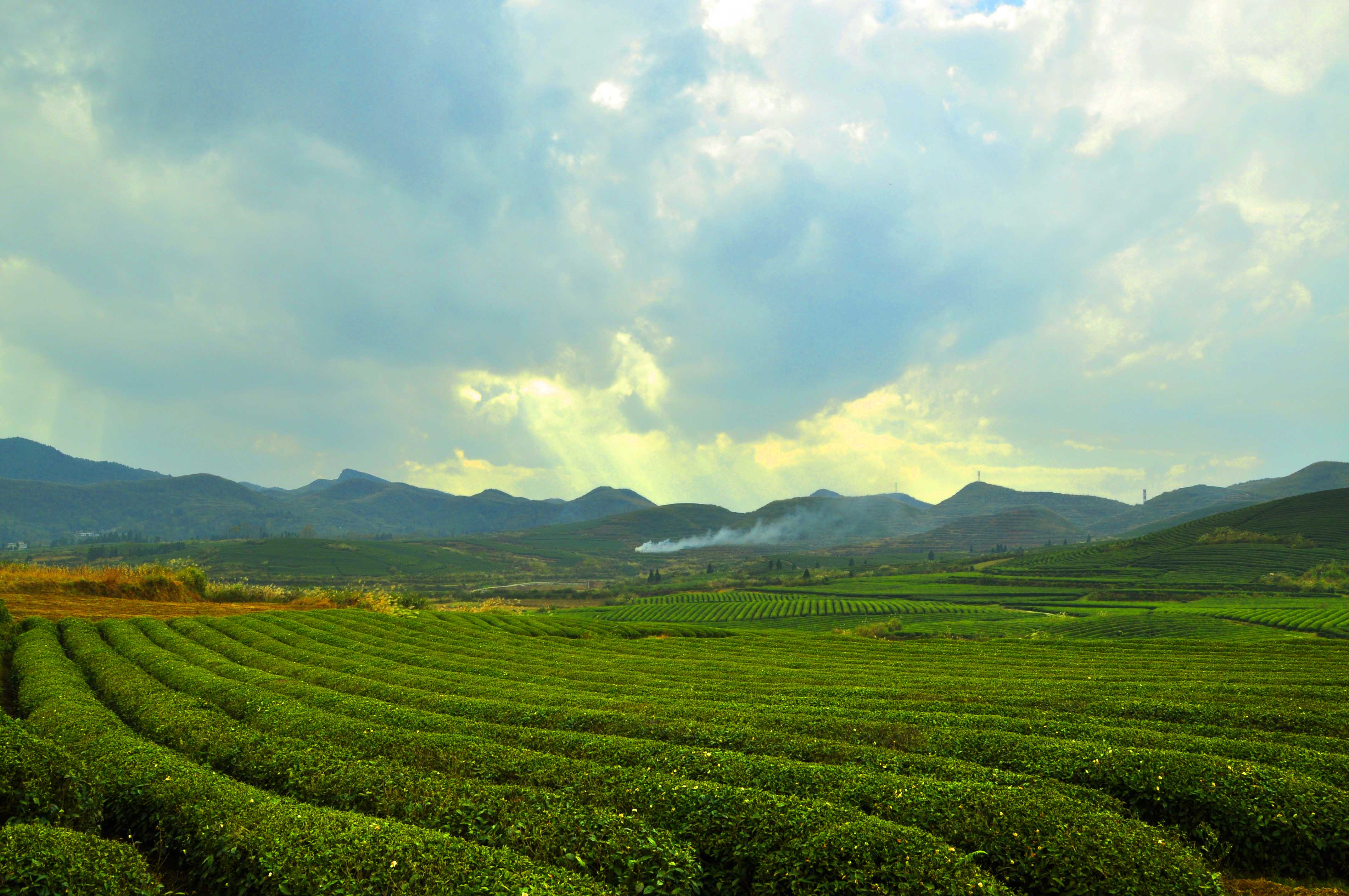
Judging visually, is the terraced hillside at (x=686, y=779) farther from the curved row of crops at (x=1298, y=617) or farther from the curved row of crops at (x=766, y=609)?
the curved row of crops at (x=766, y=609)

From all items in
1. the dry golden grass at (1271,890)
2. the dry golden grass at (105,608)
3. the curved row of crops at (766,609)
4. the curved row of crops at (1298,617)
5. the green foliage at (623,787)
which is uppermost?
the green foliage at (623,787)

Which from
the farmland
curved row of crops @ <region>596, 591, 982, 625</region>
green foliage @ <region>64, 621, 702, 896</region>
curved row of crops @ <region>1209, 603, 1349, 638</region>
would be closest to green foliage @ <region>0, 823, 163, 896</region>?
the farmland

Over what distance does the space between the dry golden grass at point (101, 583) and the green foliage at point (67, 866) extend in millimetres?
65482

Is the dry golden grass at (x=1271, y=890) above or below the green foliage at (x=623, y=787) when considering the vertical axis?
below

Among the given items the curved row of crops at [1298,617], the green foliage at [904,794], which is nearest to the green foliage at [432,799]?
the green foliage at [904,794]

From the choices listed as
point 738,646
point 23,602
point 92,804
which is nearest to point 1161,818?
point 92,804

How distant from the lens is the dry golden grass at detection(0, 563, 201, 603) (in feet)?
191

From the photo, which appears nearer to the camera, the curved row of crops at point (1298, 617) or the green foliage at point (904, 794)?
the green foliage at point (904, 794)

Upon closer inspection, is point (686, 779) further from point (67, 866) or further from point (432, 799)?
point (67, 866)

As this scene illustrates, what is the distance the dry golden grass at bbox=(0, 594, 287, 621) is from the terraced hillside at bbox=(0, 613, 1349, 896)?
79.0ft

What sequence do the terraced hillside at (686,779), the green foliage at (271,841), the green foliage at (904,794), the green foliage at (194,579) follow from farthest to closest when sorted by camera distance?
the green foliage at (194,579) → the green foliage at (904,794) → the terraced hillside at (686,779) → the green foliage at (271,841)

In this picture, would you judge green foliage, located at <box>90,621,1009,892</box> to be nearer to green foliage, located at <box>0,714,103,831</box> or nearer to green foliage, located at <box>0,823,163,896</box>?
green foliage, located at <box>0,714,103,831</box>

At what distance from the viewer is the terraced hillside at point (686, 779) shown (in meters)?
11.7

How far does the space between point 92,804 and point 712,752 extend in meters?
15.4
